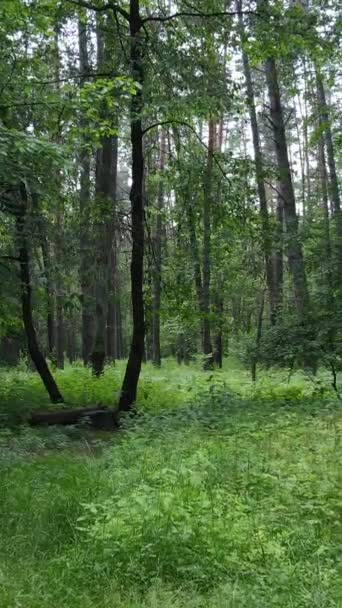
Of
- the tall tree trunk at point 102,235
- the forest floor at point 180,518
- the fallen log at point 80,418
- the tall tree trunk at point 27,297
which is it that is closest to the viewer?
the forest floor at point 180,518

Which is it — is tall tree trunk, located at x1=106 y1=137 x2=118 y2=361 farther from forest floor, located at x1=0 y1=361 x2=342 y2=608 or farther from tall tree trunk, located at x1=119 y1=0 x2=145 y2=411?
forest floor, located at x1=0 y1=361 x2=342 y2=608

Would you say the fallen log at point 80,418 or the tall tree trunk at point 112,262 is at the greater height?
the tall tree trunk at point 112,262

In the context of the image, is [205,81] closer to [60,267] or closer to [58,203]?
[58,203]

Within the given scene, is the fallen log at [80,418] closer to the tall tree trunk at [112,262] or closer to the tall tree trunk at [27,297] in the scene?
the tall tree trunk at [27,297]

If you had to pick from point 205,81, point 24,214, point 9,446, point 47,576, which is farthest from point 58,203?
point 47,576

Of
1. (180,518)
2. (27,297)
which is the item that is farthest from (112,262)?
(180,518)

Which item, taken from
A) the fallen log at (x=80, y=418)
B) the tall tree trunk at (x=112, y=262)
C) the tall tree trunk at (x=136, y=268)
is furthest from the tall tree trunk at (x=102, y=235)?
the fallen log at (x=80, y=418)

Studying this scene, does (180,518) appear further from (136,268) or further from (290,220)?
(290,220)

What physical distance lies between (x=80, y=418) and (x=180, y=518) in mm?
5744

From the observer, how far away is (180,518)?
4.26 m

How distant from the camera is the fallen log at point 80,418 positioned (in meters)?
9.65

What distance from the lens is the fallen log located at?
31.7 ft

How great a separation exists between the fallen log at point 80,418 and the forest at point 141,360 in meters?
0.04

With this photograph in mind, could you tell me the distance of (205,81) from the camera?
9727 mm
